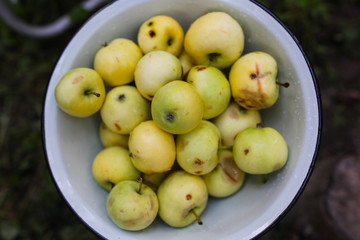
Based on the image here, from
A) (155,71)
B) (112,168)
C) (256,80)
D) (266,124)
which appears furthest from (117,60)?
(266,124)

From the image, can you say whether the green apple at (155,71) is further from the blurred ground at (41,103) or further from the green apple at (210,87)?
the blurred ground at (41,103)

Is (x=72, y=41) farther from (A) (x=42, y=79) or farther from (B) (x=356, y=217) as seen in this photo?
(B) (x=356, y=217)

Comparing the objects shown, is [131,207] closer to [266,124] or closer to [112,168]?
[112,168]

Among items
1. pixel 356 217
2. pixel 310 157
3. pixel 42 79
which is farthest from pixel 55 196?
pixel 356 217

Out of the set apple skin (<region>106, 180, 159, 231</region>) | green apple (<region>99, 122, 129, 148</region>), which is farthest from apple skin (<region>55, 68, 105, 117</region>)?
apple skin (<region>106, 180, 159, 231</region>)

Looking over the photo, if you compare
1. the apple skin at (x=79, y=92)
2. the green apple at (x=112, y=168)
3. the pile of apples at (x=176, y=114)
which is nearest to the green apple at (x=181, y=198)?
the pile of apples at (x=176, y=114)
